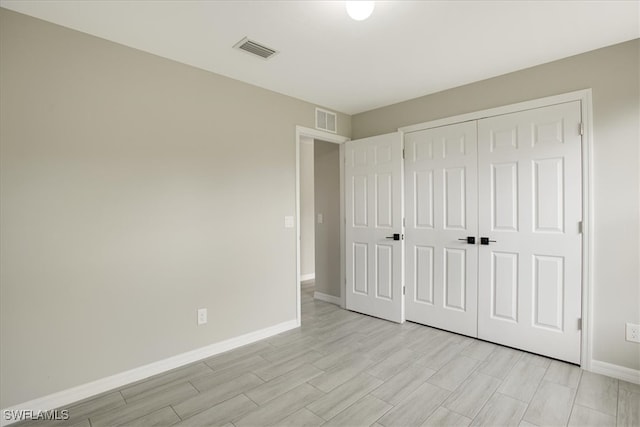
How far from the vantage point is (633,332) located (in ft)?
7.48

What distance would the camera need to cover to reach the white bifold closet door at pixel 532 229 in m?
2.53

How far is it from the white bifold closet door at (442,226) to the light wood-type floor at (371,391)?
0.44m

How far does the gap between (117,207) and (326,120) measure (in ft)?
8.08

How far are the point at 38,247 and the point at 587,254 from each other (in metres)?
3.99

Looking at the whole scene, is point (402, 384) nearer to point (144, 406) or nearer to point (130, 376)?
point (144, 406)

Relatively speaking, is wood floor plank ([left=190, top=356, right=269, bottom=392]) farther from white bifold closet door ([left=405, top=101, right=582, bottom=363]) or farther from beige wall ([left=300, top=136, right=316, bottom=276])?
beige wall ([left=300, top=136, right=316, bottom=276])

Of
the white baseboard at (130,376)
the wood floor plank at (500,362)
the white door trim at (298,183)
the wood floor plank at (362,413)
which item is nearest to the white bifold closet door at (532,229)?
the wood floor plank at (500,362)

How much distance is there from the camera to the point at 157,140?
2.49 meters

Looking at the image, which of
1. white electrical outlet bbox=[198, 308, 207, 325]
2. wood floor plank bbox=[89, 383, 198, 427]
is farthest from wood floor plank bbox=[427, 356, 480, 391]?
white electrical outlet bbox=[198, 308, 207, 325]

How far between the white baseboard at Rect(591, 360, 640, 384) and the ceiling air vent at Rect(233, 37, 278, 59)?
3.56 meters

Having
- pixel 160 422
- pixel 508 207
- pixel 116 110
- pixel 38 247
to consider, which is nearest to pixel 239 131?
pixel 116 110

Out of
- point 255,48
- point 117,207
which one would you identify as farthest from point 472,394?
point 255,48

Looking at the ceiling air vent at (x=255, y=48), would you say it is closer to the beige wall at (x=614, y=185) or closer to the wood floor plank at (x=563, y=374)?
the beige wall at (x=614, y=185)

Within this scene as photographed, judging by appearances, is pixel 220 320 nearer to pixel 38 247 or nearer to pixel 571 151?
pixel 38 247
